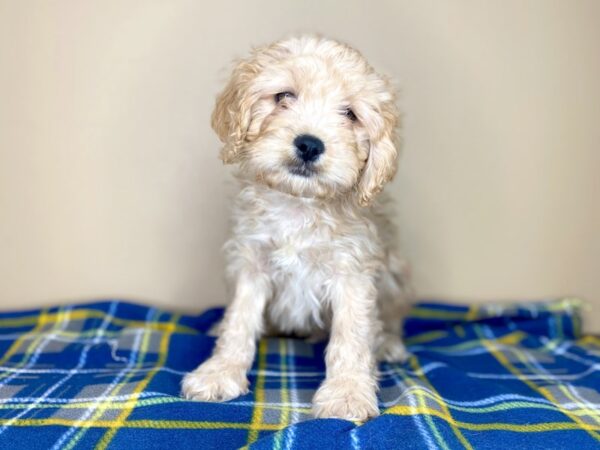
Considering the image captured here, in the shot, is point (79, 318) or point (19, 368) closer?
point (19, 368)

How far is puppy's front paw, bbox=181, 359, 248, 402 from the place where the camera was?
6.84ft

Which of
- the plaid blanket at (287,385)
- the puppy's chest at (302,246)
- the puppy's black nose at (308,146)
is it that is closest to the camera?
the plaid blanket at (287,385)

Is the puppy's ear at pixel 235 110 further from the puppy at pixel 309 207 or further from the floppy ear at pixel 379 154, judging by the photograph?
the floppy ear at pixel 379 154

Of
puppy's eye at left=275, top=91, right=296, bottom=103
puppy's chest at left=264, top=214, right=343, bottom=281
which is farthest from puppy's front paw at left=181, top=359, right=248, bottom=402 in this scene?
puppy's eye at left=275, top=91, right=296, bottom=103

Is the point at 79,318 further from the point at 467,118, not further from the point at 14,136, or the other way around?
the point at 467,118

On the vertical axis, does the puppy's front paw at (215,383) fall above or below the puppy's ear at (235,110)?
below

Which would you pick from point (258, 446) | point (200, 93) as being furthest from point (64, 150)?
point (258, 446)

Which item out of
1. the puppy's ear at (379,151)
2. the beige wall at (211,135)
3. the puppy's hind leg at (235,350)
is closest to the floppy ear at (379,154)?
the puppy's ear at (379,151)

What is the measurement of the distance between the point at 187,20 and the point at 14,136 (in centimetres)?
104

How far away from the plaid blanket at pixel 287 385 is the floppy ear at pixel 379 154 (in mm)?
718

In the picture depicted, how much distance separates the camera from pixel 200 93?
3.04 meters

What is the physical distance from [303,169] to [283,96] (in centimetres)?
30

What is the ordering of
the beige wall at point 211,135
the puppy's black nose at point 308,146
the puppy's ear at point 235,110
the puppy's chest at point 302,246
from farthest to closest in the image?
the beige wall at point 211,135
the puppy's chest at point 302,246
the puppy's ear at point 235,110
the puppy's black nose at point 308,146

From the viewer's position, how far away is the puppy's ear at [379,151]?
2025mm
